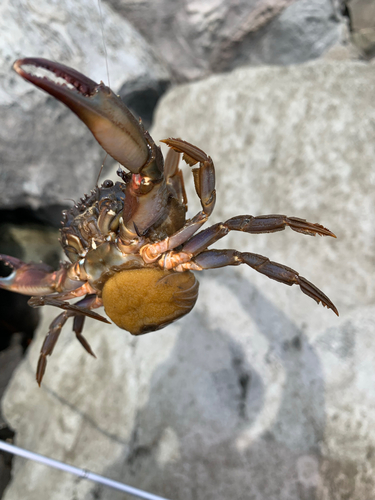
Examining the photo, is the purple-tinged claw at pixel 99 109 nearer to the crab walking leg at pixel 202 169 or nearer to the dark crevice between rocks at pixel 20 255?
the crab walking leg at pixel 202 169

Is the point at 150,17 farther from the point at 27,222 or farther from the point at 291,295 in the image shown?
the point at 291,295

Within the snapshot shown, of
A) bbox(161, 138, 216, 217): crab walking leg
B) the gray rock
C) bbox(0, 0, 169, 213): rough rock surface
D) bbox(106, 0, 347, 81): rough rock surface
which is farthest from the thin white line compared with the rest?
the gray rock

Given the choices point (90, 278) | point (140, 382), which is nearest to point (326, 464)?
point (140, 382)

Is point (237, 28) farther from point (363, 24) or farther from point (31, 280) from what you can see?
point (31, 280)

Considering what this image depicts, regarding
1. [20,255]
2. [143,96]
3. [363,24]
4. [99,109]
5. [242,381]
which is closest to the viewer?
[99,109]

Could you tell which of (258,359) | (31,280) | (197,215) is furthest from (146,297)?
(258,359)

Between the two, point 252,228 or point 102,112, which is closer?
point 102,112
